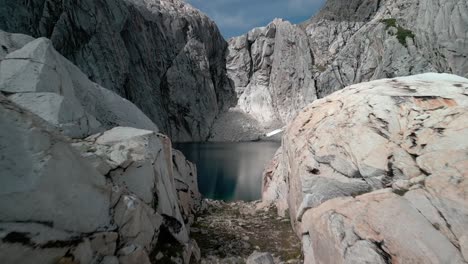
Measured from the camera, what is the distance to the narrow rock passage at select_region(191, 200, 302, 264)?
10805mm

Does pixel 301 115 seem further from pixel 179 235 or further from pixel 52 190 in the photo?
pixel 52 190

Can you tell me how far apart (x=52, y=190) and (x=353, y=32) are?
481ft

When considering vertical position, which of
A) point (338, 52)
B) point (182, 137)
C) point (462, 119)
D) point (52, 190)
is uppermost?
point (338, 52)

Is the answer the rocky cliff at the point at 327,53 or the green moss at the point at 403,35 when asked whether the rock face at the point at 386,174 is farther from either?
the green moss at the point at 403,35

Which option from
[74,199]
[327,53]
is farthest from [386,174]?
[327,53]

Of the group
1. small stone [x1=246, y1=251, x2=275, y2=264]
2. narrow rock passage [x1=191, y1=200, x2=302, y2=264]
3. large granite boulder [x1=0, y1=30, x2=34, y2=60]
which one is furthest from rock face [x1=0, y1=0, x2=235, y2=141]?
small stone [x1=246, y1=251, x2=275, y2=264]

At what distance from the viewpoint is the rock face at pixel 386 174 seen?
7.02m

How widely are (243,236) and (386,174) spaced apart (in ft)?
22.2

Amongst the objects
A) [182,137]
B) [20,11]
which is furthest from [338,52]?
[20,11]

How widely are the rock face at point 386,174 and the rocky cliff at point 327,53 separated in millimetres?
94212

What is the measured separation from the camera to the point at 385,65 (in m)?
101

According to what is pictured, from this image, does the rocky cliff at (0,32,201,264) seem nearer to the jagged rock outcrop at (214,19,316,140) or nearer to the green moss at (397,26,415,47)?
the green moss at (397,26,415,47)

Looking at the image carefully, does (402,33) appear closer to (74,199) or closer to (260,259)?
(260,259)

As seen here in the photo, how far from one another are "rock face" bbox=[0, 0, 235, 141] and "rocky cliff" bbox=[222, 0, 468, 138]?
14158 millimetres
